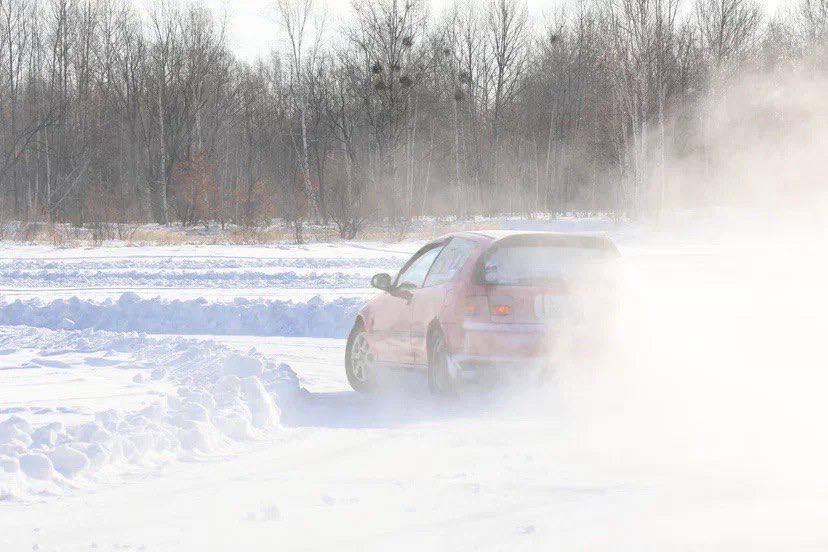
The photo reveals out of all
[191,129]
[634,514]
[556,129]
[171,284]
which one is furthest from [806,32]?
[634,514]

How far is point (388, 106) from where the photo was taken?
51.2 m

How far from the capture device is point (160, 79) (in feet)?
200

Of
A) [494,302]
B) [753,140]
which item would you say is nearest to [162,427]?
[494,302]

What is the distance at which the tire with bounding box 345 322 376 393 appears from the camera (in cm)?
1030

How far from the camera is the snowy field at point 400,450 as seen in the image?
198 inches

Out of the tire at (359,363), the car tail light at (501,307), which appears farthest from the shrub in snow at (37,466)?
the tire at (359,363)

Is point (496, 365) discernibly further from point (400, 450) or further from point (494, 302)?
point (400, 450)

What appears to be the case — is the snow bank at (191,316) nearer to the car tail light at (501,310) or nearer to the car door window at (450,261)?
the car door window at (450,261)

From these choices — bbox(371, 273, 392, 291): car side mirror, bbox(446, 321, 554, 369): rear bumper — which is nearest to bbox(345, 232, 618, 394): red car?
bbox(446, 321, 554, 369): rear bumper

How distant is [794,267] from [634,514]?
2422 centimetres

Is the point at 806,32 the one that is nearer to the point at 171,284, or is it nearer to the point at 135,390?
the point at 171,284

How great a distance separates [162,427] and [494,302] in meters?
2.86

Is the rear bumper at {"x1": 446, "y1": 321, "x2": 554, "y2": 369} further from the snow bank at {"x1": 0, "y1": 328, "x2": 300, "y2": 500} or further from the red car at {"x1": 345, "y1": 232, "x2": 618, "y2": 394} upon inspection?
the snow bank at {"x1": 0, "y1": 328, "x2": 300, "y2": 500}

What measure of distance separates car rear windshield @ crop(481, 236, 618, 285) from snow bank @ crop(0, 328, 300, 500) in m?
2.03
